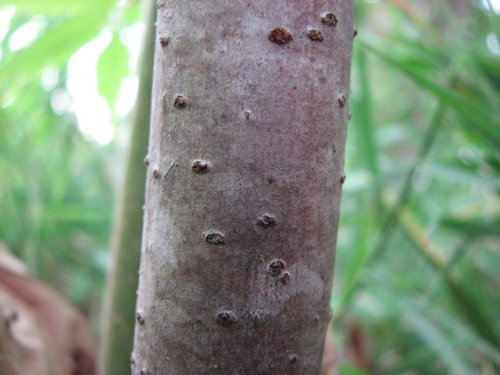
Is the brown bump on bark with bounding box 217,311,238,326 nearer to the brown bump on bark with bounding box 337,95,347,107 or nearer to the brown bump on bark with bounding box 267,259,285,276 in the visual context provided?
the brown bump on bark with bounding box 267,259,285,276

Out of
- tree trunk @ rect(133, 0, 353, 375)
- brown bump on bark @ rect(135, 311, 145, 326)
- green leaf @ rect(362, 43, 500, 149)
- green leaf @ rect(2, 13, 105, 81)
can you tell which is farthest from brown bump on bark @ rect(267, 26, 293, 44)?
green leaf @ rect(2, 13, 105, 81)

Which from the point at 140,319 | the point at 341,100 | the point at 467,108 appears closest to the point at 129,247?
the point at 140,319

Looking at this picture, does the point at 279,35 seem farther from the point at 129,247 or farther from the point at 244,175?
the point at 129,247

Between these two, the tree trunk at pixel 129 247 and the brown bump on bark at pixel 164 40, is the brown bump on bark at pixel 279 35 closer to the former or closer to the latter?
the brown bump on bark at pixel 164 40

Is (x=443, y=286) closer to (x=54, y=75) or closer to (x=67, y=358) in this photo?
(x=67, y=358)

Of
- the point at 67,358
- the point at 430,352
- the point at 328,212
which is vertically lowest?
the point at 430,352

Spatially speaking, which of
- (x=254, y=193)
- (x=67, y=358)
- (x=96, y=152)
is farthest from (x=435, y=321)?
(x=96, y=152)

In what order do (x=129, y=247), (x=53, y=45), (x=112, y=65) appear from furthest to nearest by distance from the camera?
(x=112, y=65) → (x=53, y=45) → (x=129, y=247)
